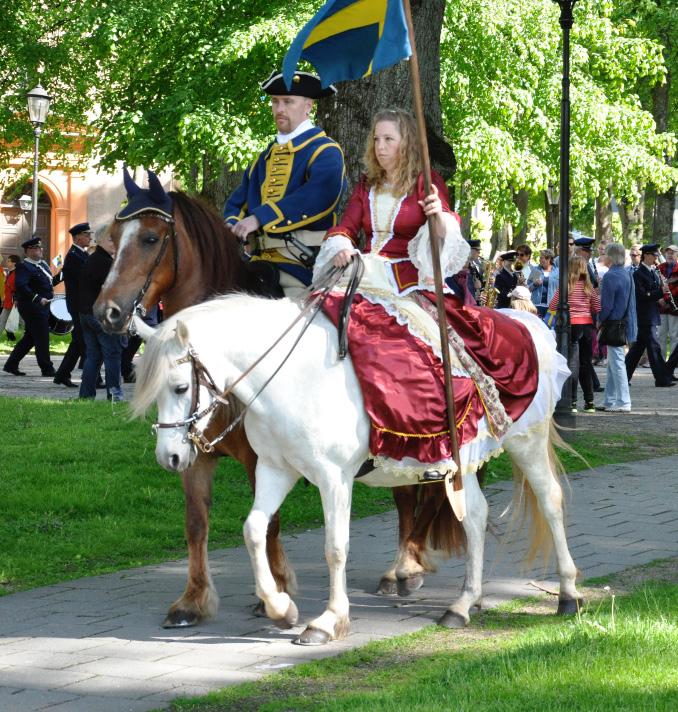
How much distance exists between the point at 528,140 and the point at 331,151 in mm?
22653

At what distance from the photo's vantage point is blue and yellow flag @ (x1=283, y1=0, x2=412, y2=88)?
6.55 m

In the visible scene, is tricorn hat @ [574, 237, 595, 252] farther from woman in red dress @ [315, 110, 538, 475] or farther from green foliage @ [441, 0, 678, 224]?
woman in red dress @ [315, 110, 538, 475]

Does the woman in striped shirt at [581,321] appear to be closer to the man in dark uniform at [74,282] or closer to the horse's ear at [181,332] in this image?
the man in dark uniform at [74,282]

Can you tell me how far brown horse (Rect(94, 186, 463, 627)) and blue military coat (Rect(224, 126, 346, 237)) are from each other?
1.01ft

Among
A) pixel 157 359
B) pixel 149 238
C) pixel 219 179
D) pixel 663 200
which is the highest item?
pixel 219 179

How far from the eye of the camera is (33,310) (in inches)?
851

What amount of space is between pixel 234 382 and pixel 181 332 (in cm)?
39

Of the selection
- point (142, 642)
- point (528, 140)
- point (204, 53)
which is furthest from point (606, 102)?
point (142, 642)

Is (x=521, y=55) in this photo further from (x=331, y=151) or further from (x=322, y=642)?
(x=322, y=642)

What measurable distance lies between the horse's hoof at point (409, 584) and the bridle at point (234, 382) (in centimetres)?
147

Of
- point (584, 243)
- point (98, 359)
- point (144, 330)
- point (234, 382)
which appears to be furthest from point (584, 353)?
point (144, 330)

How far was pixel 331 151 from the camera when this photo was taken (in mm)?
7352

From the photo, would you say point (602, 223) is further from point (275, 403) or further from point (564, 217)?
point (275, 403)

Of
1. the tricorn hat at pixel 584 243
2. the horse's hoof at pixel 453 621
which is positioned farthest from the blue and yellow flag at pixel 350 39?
the tricorn hat at pixel 584 243
